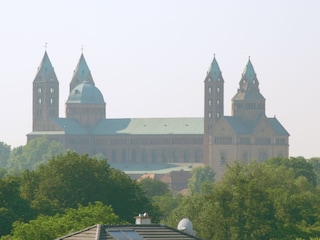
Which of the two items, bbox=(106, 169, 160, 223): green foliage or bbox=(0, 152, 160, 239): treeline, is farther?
bbox=(106, 169, 160, 223): green foliage

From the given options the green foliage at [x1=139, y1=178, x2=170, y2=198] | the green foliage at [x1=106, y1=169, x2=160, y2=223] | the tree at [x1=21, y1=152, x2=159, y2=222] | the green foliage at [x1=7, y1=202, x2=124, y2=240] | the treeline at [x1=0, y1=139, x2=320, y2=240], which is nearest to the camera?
the green foliage at [x1=7, y1=202, x2=124, y2=240]

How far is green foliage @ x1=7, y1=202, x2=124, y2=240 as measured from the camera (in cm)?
6325

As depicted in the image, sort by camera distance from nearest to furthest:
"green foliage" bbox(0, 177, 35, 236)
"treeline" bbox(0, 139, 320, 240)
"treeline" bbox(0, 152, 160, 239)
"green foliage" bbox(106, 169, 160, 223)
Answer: "green foliage" bbox(0, 177, 35, 236) < "treeline" bbox(0, 152, 160, 239) < "treeline" bbox(0, 139, 320, 240) < "green foliage" bbox(106, 169, 160, 223)

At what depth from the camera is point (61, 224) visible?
64.7 metres

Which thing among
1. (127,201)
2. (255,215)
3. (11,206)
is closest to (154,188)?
(127,201)

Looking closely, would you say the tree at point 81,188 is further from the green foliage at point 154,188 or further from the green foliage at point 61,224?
the green foliage at point 154,188

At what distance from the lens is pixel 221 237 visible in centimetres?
8394

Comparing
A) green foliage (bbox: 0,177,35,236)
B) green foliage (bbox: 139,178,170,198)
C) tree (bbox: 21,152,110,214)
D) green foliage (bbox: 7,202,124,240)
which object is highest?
green foliage (bbox: 139,178,170,198)

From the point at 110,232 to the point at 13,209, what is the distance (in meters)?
29.8

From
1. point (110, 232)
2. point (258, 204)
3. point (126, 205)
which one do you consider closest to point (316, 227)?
point (258, 204)

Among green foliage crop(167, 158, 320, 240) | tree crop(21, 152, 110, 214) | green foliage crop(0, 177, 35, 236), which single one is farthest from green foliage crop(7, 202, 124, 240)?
tree crop(21, 152, 110, 214)

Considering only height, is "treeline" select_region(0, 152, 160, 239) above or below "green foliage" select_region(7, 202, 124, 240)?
above

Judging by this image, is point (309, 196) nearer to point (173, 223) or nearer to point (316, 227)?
point (173, 223)

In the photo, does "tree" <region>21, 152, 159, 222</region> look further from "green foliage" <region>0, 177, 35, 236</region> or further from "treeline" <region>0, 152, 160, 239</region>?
"green foliage" <region>0, 177, 35, 236</region>
